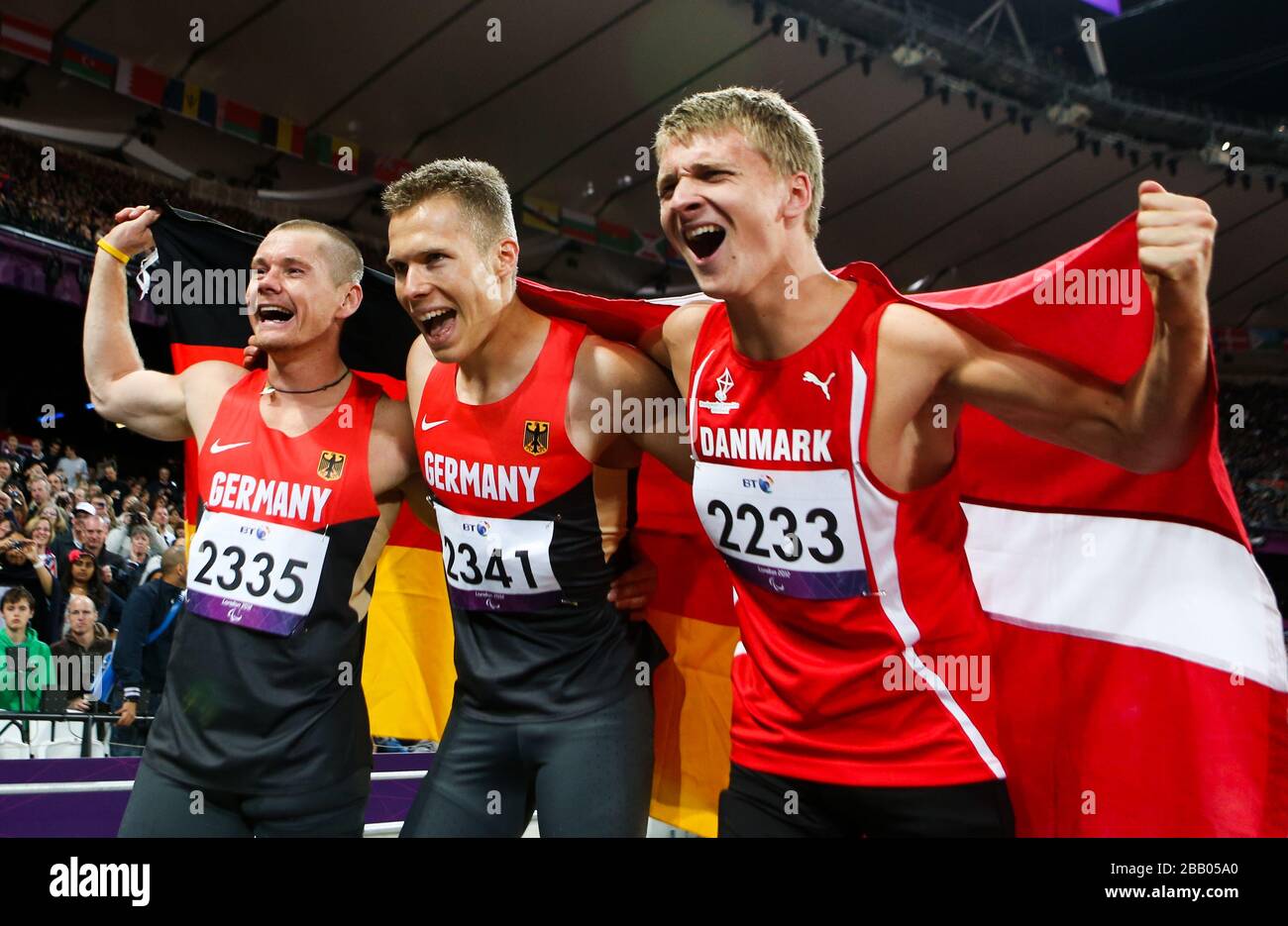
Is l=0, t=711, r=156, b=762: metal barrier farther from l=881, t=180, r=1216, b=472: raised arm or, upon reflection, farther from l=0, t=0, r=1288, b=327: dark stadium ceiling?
l=0, t=0, r=1288, b=327: dark stadium ceiling

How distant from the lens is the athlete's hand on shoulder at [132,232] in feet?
9.52

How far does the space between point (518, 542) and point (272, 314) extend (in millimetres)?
911

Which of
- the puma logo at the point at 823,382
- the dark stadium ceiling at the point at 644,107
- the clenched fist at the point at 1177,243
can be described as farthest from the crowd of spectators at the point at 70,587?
the dark stadium ceiling at the point at 644,107

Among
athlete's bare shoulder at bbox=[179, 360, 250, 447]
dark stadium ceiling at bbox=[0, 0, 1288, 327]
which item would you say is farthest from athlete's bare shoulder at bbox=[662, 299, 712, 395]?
dark stadium ceiling at bbox=[0, 0, 1288, 327]

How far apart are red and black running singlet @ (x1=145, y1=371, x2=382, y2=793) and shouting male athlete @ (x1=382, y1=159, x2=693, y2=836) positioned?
0.27 metres

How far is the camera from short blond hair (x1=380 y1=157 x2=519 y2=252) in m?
2.46

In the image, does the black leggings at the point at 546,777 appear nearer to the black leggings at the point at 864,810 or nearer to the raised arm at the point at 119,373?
the black leggings at the point at 864,810

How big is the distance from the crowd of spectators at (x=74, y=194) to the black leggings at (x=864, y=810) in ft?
33.3

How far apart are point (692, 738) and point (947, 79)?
15.3 meters

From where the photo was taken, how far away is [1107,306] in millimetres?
2123

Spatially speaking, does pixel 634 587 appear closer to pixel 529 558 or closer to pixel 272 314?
pixel 529 558

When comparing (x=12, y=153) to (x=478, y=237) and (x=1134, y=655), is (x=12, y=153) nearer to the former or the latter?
(x=478, y=237)

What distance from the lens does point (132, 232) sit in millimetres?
2918

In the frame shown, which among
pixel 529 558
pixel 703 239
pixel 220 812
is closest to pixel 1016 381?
pixel 703 239
